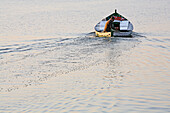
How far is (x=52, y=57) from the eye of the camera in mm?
13477

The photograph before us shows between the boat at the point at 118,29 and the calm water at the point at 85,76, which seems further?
the boat at the point at 118,29

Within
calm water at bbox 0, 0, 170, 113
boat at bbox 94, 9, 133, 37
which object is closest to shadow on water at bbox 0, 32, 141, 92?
calm water at bbox 0, 0, 170, 113

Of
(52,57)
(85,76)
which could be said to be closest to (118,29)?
(52,57)

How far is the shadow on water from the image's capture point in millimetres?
10367

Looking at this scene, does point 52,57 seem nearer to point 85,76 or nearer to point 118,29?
point 85,76

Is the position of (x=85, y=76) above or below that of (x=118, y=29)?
below

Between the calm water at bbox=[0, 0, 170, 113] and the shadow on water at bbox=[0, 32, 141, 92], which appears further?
the shadow on water at bbox=[0, 32, 141, 92]

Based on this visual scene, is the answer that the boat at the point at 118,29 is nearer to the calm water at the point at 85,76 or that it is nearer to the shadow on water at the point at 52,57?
the shadow on water at the point at 52,57

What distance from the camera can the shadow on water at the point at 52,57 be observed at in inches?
408

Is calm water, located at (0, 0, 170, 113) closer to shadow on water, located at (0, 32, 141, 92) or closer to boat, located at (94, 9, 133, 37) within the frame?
shadow on water, located at (0, 32, 141, 92)

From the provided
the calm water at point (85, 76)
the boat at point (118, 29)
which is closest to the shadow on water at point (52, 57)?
the calm water at point (85, 76)

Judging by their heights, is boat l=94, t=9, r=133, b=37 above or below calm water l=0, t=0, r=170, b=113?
above

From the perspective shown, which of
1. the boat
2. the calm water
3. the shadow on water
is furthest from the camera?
the boat

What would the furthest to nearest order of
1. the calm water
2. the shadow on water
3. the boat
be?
the boat < the shadow on water < the calm water
